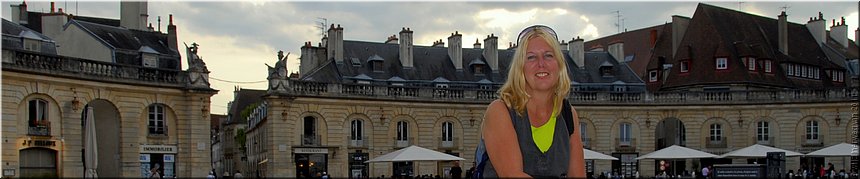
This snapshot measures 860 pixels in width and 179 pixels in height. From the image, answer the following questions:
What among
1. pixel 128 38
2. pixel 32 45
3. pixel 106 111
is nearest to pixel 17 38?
pixel 32 45

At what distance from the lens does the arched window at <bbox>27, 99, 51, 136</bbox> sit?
3036 cm

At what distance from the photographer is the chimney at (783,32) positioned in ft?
180

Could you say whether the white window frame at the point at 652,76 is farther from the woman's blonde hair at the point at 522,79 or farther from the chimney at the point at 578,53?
the woman's blonde hair at the point at 522,79

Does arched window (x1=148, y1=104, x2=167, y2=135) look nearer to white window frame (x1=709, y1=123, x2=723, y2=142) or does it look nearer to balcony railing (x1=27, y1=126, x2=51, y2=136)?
balcony railing (x1=27, y1=126, x2=51, y2=136)

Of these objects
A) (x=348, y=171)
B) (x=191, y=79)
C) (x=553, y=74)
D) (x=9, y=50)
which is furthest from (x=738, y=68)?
(x=553, y=74)

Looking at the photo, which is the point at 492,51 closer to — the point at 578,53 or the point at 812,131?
the point at 578,53

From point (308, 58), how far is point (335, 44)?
333cm

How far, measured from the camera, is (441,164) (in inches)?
1780

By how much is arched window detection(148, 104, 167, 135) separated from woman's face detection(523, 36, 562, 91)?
107 ft

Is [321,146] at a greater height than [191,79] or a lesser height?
lesser

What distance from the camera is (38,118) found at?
30.7 meters

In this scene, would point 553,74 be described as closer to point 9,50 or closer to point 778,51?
point 9,50

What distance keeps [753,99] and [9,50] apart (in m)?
33.7

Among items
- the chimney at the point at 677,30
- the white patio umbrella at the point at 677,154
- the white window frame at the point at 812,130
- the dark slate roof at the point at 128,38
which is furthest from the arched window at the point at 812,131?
the dark slate roof at the point at 128,38
